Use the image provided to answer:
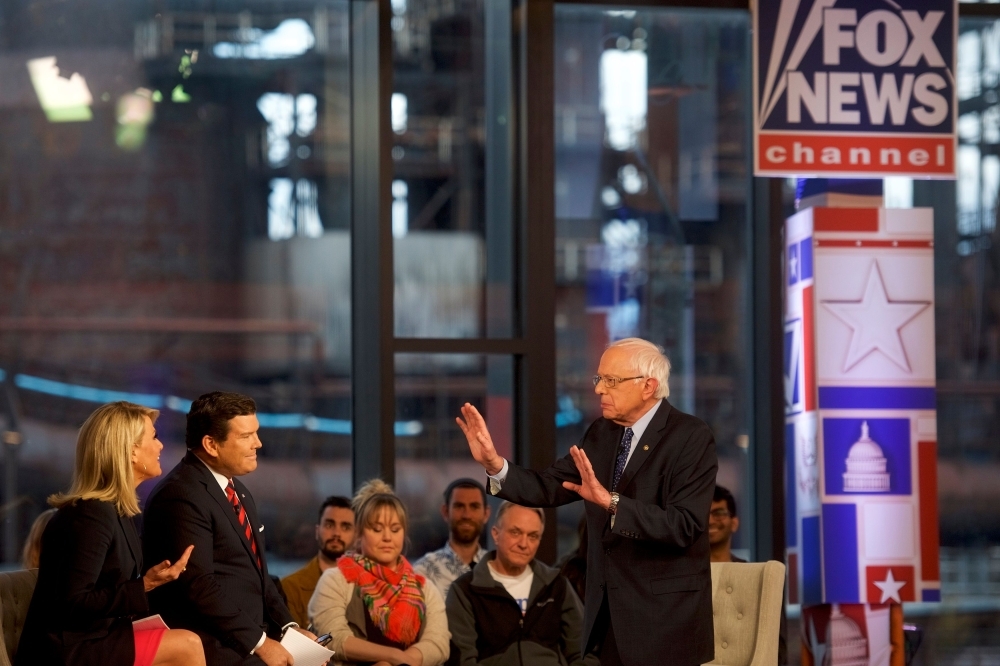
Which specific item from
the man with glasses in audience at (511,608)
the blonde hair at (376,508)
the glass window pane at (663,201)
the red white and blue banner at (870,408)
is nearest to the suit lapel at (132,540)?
the blonde hair at (376,508)

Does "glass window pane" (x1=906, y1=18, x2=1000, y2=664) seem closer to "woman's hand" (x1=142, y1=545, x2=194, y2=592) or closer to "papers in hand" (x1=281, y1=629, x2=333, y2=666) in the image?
"papers in hand" (x1=281, y1=629, x2=333, y2=666)

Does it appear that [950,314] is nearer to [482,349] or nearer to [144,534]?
[482,349]

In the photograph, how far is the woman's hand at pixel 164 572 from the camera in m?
3.68

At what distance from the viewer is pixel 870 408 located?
19.1 feet

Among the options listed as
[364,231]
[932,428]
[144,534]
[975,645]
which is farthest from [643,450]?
[975,645]

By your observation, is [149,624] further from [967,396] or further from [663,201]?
[967,396]

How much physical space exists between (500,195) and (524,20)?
2.88 feet

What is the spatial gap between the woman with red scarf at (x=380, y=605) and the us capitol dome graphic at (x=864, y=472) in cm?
196

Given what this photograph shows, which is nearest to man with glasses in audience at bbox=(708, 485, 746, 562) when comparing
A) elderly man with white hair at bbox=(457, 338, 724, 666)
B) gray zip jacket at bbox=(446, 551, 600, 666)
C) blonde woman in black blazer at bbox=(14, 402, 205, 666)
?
gray zip jacket at bbox=(446, 551, 600, 666)

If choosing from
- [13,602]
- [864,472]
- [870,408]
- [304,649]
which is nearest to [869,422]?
[870,408]

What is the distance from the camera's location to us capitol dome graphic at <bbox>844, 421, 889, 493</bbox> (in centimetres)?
580

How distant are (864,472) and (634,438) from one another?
90.3 inches

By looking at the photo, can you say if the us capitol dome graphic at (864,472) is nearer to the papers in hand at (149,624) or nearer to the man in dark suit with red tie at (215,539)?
the man in dark suit with red tie at (215,539)

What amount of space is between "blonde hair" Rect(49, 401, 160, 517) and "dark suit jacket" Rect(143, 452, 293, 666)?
0.36 feet
